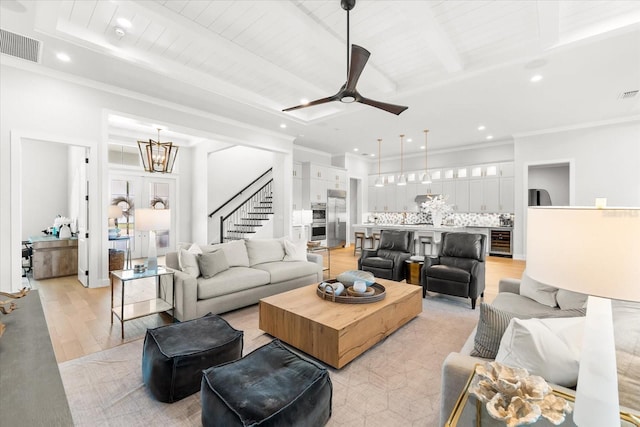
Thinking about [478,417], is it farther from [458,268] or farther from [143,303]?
[143,303]

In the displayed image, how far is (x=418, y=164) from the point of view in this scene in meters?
9.77

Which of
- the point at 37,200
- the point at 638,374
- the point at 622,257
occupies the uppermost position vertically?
the point at 37,200

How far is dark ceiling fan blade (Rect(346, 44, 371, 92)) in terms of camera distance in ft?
8.27

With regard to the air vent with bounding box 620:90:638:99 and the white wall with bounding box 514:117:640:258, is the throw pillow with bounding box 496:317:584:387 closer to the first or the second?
the air vent with bounding box 620:90:638:99

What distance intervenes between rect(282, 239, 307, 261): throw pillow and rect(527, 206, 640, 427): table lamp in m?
3.99

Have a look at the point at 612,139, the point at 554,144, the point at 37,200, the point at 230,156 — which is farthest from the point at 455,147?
the point at 37,200

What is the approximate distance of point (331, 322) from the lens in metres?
2.41

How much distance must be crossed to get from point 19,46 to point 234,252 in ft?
11.6

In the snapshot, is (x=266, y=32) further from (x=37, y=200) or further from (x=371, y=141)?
(x=37, y=200)

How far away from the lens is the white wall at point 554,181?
8.52 meters

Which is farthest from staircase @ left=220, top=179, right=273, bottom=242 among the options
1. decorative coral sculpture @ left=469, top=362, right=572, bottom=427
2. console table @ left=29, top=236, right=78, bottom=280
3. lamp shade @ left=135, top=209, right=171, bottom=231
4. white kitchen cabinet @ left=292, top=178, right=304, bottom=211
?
decorative coral sculpture @ left=469, top=362, right=572, bottom=427

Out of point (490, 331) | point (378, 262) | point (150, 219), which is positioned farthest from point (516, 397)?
point (378, 262)

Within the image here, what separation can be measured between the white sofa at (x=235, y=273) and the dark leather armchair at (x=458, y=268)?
1730 millimetres

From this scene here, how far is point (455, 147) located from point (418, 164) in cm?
128
